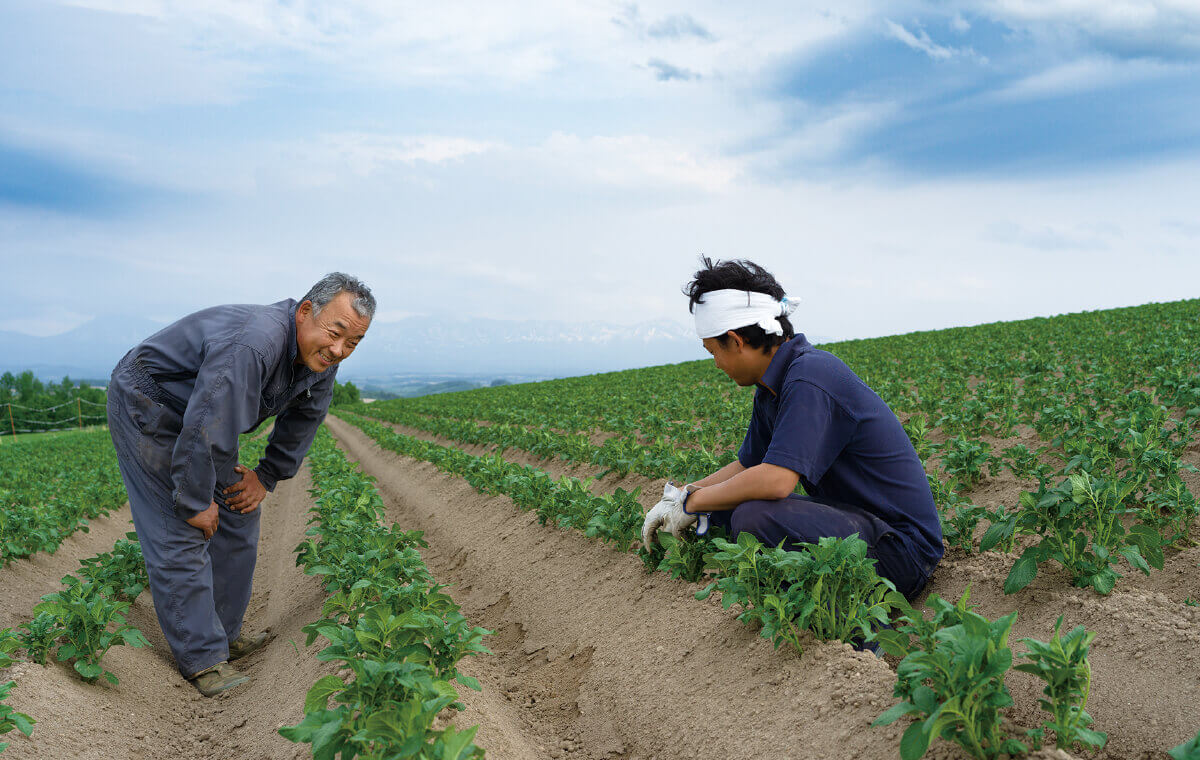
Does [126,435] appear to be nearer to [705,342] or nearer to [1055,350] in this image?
[705,342]

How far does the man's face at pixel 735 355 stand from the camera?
3.32 meters

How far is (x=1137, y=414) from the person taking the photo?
5305mm

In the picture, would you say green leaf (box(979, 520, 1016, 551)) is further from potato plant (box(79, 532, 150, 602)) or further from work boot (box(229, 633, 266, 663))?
potato plant (box(79, 532, 150, 602))

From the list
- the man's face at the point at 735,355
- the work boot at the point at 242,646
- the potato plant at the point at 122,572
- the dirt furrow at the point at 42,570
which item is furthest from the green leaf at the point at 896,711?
the dirt furrow at the point at 42,570

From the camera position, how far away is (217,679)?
4035 mm

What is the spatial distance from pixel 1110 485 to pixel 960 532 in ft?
3.22

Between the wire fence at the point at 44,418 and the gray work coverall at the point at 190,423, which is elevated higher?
the gray work coverall at the point at 190,423

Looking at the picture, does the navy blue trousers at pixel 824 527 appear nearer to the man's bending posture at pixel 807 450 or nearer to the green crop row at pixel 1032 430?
the man's bending posture at pixel 807 450

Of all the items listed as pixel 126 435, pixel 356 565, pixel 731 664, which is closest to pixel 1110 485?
pixel 731 664

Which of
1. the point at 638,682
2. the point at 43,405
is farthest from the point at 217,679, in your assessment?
the point at 43,405

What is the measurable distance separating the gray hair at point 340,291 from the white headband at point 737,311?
6.28 ft

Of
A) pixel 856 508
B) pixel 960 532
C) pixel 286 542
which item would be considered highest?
pixel 856 508

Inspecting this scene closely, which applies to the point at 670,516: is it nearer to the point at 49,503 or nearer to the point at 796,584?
the point at 796,584

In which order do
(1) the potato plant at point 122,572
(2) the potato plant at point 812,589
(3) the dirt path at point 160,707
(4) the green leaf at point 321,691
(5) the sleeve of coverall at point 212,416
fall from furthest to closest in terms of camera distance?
(1) the potato plant at point 122,572 → (5) the sleeve of coverall at point 212,416 → (3) the dirt path at point 160,707 → (2) the potato plant at point 812,589 → (4) the green leaf at point 321,691
